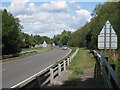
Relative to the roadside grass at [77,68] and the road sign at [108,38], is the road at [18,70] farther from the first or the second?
the road sign at [108,38]

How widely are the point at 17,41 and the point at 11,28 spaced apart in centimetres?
359

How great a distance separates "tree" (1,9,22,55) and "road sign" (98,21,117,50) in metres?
24.1

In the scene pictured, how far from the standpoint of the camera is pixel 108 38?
30.8 ft

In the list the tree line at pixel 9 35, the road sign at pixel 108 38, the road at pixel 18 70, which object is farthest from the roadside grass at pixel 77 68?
the tree line at pixel 9 35

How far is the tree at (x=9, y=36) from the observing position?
3121 cm

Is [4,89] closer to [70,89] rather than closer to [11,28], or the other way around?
[70,89]

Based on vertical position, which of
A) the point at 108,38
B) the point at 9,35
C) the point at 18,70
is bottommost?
the point at 18,70

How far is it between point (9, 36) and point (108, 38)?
27.0 meters

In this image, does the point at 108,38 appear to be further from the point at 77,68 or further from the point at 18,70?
the point at 18,70

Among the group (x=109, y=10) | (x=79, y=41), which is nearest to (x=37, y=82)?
(x=109, y=10)

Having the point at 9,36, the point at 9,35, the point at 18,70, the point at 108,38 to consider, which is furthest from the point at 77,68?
the point at 9,36

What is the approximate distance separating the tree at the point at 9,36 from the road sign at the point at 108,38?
24.1m

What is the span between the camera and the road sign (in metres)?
9.27

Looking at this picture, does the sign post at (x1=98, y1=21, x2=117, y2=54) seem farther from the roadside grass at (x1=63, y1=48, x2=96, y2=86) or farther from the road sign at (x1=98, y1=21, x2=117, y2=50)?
the roadside grass at (x1=63, y1=48, x2=96, y2=86)
